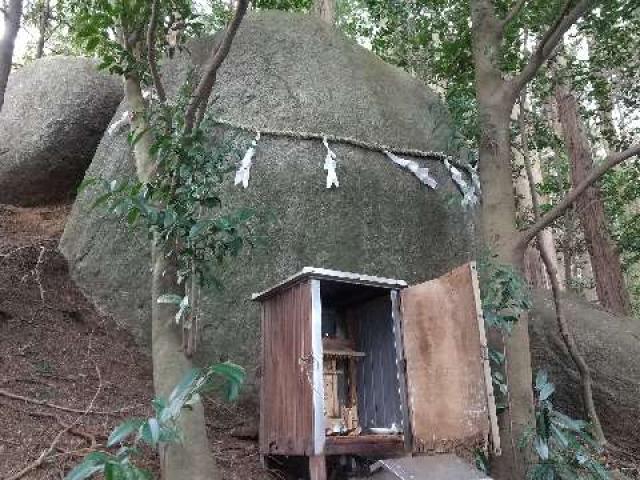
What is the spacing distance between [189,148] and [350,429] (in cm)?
262

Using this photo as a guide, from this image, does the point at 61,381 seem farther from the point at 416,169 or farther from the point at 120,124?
the point at 416,169

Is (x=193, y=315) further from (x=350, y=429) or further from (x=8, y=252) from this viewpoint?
(x=8, y=252)

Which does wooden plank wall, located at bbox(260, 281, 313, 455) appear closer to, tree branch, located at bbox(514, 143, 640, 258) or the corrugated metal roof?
the corrugated metal roof

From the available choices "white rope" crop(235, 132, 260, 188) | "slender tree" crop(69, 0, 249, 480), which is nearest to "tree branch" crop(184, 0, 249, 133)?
"slender tree" crop(69, 0, 249, 480)

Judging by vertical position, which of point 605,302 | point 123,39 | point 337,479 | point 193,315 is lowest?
point 337,479

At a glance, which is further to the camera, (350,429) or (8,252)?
(8,252)

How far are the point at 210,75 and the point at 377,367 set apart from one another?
2887 millimetres

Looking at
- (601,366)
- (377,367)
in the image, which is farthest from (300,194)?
(601,366)

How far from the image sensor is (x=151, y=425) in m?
2.64

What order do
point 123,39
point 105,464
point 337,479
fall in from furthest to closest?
point 123,39
point 337,479
point 105,464

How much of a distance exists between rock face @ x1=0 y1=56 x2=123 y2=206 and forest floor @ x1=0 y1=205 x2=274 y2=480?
6.68ft

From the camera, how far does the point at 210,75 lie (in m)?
4.62

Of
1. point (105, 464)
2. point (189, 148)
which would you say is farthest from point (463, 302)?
point (105, 464)

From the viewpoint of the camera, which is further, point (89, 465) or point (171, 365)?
point (171, 365)
